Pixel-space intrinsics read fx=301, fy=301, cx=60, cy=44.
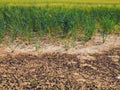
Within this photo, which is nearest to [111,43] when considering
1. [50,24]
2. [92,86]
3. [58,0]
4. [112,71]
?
[50,24]

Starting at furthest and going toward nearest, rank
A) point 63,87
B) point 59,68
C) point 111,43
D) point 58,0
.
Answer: point 58,0, point 111,43, point 59,68, point 63,87

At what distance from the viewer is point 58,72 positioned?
4441mm

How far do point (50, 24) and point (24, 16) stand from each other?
833mm

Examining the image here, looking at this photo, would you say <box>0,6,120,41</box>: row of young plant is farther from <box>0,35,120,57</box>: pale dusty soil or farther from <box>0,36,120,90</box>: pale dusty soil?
<box>0,36,120,90</box>: pale dusty soil

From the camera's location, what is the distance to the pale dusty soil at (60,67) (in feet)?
13.2

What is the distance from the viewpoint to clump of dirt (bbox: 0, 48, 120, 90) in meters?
4.00

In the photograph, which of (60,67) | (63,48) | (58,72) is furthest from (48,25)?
(58,72)

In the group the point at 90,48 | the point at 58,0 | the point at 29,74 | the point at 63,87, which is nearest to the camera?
the point at 63,87

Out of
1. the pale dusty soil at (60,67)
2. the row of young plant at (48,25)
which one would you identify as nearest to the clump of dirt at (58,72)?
the pale dusty soil at (60,67)

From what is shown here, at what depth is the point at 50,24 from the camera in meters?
6.73

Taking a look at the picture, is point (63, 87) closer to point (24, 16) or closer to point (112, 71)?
point (112, 71)

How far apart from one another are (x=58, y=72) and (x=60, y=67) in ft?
0.75

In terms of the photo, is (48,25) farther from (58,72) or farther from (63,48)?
(58,72)

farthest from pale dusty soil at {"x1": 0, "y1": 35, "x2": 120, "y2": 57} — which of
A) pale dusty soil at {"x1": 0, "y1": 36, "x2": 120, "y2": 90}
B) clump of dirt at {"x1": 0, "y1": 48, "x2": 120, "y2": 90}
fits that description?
→ clump of dirt at {"x1": 0, "y1": 48, "x2": 120, "y2": 90}
